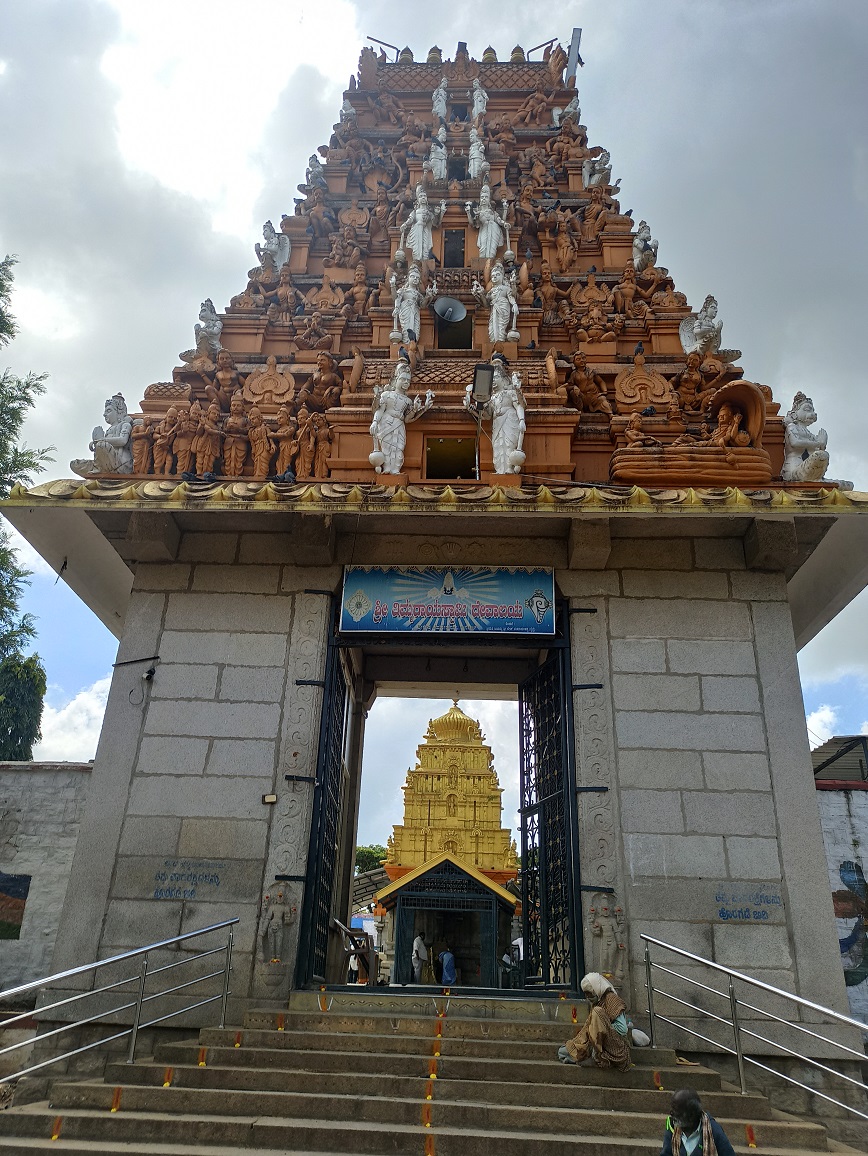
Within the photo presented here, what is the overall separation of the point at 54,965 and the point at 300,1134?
4.40m

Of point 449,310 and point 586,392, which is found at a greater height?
point 449,310

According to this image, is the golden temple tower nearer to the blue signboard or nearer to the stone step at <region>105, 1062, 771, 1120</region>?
the blue signboard

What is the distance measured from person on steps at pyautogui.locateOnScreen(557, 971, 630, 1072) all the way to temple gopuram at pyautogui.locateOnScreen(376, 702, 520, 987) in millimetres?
13659

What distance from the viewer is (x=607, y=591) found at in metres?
9.73

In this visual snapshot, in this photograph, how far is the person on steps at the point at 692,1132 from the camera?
157 inches

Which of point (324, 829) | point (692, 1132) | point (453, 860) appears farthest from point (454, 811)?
point (692, 1132)

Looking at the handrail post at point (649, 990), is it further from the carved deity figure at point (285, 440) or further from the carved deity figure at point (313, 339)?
the carved deity figure at point (313, 339)

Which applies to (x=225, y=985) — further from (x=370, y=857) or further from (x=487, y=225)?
(x=370, y=857)

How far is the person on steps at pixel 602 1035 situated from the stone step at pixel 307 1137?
632 millimetres

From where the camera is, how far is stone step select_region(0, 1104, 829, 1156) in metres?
5.06

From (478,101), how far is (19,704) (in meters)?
19.0

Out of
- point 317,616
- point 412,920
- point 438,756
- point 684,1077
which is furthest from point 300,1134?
point 438,756

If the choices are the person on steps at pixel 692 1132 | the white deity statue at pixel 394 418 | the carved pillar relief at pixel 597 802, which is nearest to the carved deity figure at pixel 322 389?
the white deity statue at pixel 394 418

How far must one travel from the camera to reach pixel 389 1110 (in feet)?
18.2
